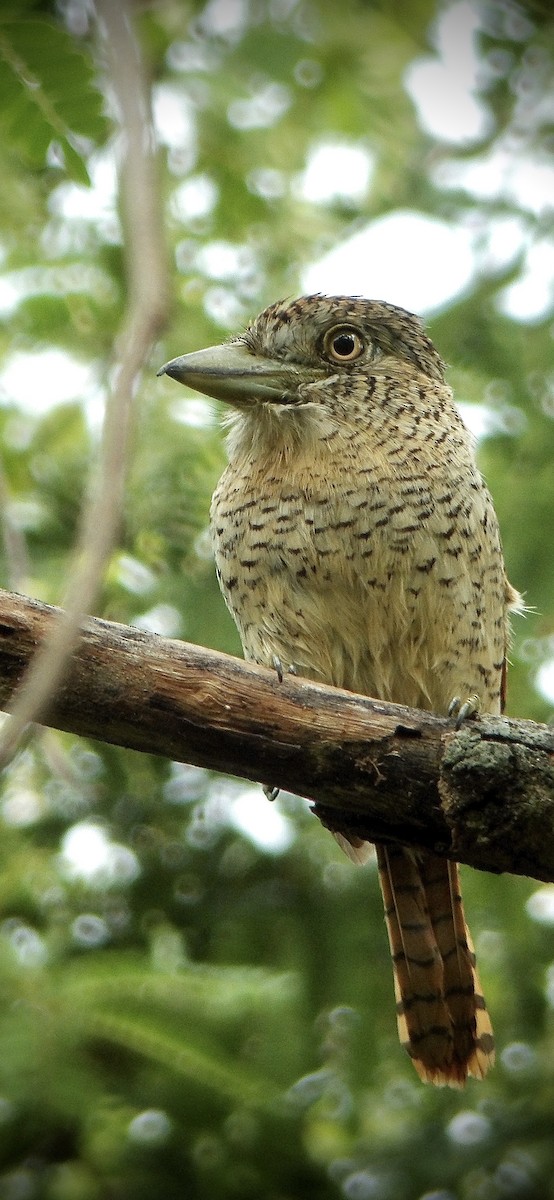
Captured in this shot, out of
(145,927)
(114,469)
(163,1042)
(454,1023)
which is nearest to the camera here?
(114,469)

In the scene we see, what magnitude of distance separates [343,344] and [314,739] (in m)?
1.76

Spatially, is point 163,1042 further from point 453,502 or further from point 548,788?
point 453,502

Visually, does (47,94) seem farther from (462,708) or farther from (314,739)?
(462,708)

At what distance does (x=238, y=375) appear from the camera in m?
4.05

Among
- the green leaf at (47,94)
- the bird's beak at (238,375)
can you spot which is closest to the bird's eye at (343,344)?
the bird's beak at (238,375)

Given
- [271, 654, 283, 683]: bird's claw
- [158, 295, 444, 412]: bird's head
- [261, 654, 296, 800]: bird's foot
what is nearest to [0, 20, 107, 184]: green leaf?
[158, 295, 444, 412]: bird's head

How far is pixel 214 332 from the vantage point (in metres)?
5.04

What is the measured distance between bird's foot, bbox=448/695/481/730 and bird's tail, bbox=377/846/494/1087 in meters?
0.52

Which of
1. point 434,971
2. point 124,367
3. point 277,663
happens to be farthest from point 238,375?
point 124,367

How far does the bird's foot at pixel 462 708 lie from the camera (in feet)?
10.3

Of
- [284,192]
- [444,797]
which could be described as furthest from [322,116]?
[444,797]

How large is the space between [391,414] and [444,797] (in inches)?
63.0

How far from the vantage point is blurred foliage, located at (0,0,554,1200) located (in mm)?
4117

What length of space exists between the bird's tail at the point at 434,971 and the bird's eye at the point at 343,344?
5.45 ft
